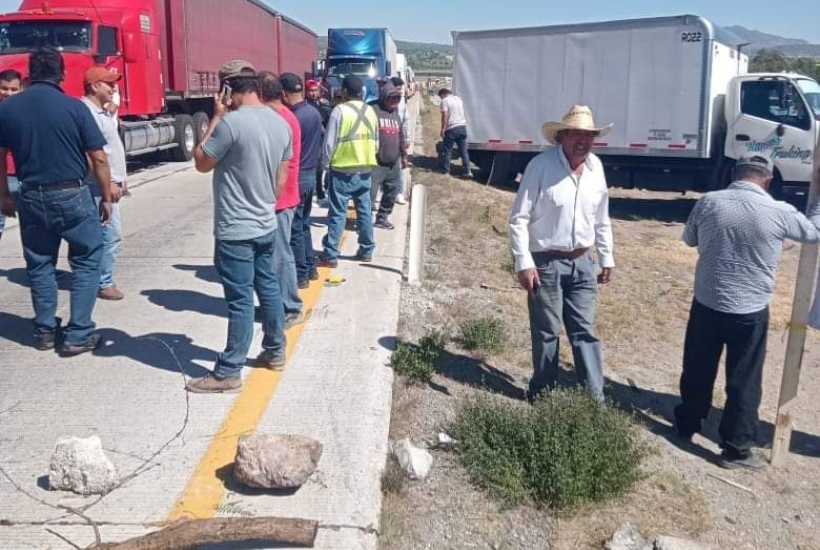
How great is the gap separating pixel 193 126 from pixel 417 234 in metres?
13.9

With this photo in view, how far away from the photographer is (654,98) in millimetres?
14508

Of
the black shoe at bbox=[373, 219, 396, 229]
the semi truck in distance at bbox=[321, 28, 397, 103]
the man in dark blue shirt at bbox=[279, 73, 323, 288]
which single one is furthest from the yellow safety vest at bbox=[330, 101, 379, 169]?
the semi truck in distance at bbox=[321, 28, 397, 103]

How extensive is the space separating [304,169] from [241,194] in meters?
2.59

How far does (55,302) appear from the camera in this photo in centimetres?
571

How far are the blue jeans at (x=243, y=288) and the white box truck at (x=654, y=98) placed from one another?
35.2ft

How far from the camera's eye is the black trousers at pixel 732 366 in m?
4.78

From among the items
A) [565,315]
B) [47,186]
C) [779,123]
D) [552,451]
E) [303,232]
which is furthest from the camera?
[779,123]

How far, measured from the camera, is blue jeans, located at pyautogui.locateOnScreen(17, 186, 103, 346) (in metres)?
5.37

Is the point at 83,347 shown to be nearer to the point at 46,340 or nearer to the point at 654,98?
the point at 46,340

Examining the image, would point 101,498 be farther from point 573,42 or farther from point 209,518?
point 573,42

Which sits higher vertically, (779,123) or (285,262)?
(779,123)

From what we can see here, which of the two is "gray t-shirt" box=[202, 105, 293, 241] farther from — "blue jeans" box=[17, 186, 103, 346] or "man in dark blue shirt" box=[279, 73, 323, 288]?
"man in dark blue shirt" box=[279, 73, 323, 288]

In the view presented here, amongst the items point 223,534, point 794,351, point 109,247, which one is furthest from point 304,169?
point 223,534

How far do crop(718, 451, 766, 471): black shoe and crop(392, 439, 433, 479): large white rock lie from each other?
1713 millimetres
